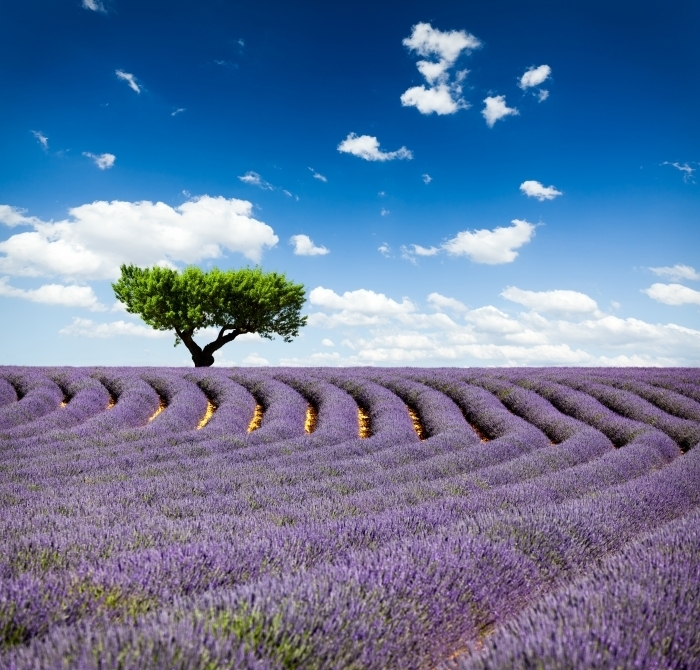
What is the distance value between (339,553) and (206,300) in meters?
26.3

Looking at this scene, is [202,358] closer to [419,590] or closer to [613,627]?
[419,590]

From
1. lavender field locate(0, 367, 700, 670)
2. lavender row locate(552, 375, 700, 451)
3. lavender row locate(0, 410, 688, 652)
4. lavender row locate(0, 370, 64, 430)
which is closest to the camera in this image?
lavender field locate(0, 367, 700, 670)

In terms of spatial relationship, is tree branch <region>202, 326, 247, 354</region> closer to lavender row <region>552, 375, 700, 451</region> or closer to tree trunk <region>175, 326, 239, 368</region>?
tree trunk <region>175, 326, 239, 368</region>

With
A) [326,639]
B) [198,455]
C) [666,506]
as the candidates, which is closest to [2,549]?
[326,639]

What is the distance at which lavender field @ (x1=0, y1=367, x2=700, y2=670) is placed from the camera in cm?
207

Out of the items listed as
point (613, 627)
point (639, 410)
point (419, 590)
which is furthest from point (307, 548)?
point (639, 410)

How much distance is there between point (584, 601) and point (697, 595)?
23.6 inches

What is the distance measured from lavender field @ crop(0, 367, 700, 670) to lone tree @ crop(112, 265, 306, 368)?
19.0 meters

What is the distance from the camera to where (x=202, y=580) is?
2959mm

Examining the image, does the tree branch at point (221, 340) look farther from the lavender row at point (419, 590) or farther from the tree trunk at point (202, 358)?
the lavender row at point (419, 590)

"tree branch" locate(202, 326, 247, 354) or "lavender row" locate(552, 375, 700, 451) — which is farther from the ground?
"tree branch" locate(202, 326, 247, 354)

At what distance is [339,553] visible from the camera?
11.9 feet

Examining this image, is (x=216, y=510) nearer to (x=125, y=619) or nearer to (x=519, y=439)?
(x=125, y=619)

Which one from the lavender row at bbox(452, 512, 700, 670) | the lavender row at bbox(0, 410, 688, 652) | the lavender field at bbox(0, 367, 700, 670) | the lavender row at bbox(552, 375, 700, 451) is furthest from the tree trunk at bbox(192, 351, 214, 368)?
the lavender row at bbox(452, 512, 700, 670)
